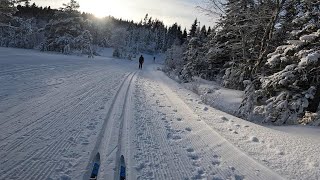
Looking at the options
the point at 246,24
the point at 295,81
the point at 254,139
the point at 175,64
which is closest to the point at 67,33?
the point at 175,64

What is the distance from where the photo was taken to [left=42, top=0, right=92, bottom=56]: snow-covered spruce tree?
139 feet

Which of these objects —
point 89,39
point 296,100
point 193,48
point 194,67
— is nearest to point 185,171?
point 296,100

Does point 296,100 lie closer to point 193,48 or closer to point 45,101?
point 45,101

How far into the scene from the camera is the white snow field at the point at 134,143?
475 cm

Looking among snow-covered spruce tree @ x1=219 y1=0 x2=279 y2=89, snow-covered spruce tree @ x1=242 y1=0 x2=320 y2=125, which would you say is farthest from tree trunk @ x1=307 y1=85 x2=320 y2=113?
snow-covered spruce tree @ x1=219 y1=0 x2=279 y2=89

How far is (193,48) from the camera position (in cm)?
3834

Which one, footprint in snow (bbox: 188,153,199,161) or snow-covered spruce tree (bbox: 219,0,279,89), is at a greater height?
snow-covered spruce tree (bbox: 219,0,279,89)

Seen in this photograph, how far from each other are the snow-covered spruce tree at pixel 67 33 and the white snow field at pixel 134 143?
34.7m

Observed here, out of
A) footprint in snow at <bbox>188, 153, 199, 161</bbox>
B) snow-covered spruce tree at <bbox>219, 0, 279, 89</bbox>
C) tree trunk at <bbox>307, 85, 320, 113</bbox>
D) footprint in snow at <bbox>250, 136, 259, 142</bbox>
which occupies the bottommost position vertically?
footprint in snow at <bbox>188, 153, 199, 161</bbox>

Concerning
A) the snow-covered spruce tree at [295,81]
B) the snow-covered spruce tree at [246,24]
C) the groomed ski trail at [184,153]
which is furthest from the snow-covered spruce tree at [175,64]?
the groomed ski trail at [184,153]

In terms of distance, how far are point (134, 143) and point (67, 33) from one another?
1598 inches

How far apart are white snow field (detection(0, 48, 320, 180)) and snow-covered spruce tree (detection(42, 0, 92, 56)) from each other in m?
34.7

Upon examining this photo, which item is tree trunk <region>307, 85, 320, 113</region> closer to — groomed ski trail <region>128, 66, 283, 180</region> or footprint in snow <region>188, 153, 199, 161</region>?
groomed ski trail <region>128, 66, 283, 180</region>

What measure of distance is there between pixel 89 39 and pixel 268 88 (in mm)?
37414
